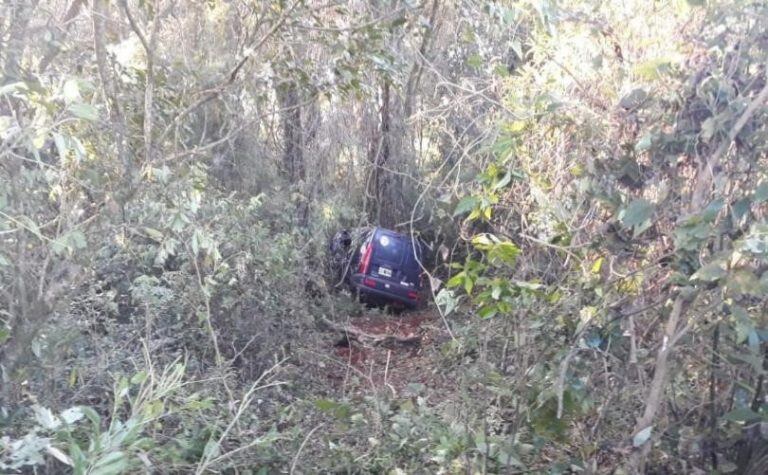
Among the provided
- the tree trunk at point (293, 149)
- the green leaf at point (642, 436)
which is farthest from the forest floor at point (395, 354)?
the green leaf at point (642, 436)

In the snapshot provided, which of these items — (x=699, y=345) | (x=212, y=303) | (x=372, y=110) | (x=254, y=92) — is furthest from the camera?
(x=372, y=110)

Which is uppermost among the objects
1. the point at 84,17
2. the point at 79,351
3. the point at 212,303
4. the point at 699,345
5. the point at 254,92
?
the point at 84,17

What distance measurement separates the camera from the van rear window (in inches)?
467

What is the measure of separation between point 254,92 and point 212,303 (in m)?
2.90

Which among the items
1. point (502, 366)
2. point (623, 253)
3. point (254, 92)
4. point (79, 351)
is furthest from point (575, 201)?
point (79, 351)

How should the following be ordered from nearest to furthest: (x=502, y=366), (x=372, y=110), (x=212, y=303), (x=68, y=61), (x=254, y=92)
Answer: (x=68, y=61)
(x=502, y=366)
(x=254, y=92)
(x=212, y=303)
(x=372, y=110)

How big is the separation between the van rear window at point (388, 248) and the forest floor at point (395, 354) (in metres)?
1.02

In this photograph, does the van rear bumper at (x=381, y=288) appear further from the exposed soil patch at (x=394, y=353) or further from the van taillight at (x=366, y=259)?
the exposed soil patch at (x=394, y=353)

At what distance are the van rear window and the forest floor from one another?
102cm

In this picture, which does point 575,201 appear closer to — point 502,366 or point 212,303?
point 502,366

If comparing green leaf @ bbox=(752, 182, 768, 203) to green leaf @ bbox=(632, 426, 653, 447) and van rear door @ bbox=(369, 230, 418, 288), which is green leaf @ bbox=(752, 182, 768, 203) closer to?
green leaf @ bbox=(632, 426, 653, 447)

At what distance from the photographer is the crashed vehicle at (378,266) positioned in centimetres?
1189

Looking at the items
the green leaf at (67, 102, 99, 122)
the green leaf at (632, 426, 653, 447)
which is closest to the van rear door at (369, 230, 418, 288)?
the green leaf at (632, 426, 653, 447)

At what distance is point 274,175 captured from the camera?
11547mm
